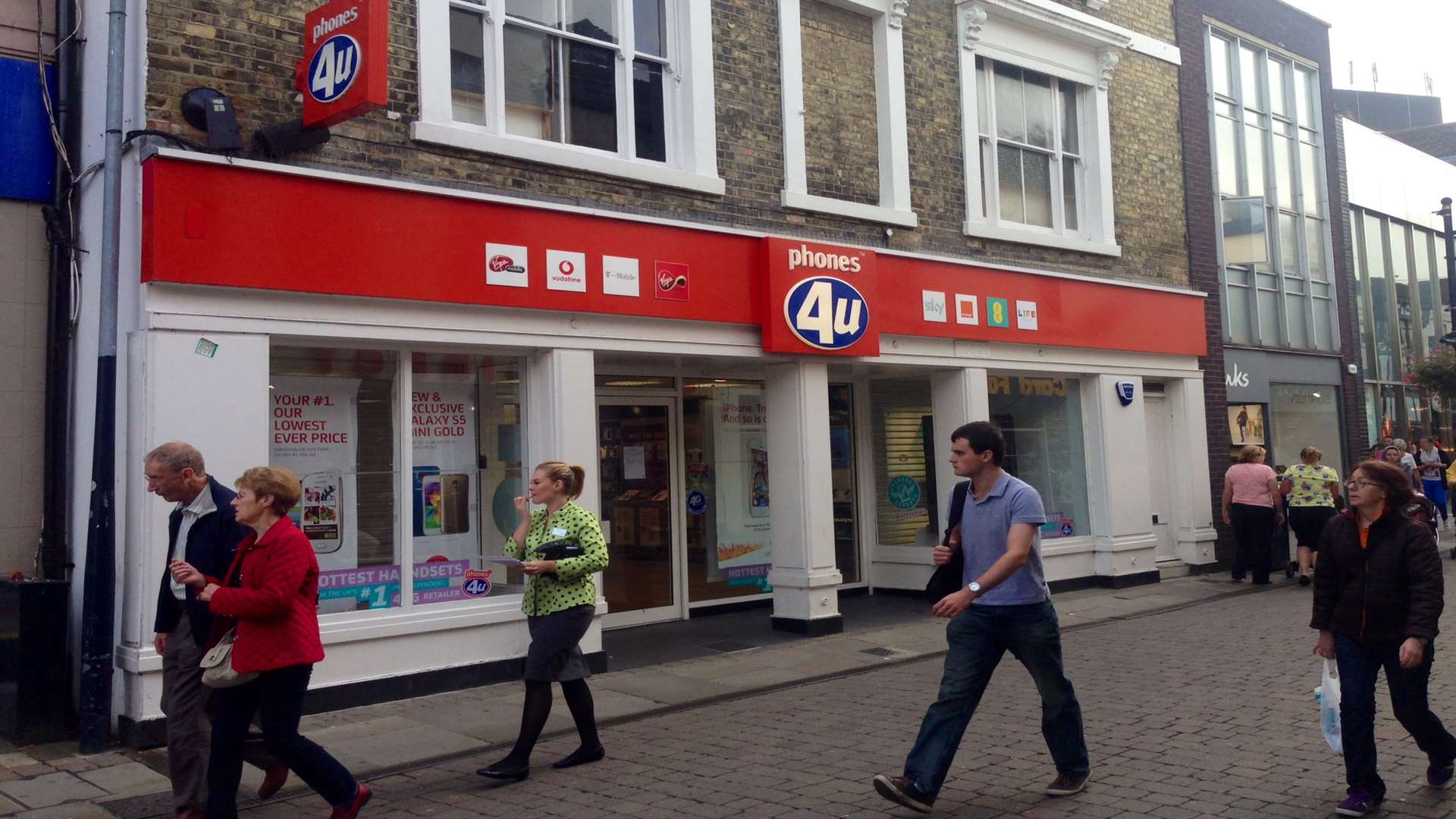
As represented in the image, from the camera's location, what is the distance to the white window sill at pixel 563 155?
356 inches

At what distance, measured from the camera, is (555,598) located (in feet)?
21.2

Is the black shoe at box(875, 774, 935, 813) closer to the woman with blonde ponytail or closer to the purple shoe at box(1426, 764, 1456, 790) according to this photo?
the woman with blonde ponytail

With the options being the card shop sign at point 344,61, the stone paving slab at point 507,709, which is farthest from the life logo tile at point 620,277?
the stone paving slab at point 507,709

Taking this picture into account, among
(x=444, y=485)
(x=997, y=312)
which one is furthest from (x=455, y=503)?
(x=997, y=312)

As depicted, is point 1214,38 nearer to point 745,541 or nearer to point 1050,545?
point 1050,545

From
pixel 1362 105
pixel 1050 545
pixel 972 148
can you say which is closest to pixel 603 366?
pixel 972 148

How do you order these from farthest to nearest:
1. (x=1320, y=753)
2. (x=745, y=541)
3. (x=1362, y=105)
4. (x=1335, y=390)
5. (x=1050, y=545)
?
(x=1362, y=105), (x=1335, y=390), (x=1050, y=545), (x=745, y=541), (x=1320, y=753)

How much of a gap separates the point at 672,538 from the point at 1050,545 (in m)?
4.71

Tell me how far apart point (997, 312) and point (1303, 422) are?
7859 mm

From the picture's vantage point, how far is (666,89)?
1087 centimetres

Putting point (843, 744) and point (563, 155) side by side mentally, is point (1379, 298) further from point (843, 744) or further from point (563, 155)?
point (843, 744)

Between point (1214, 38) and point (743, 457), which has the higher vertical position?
point (1214, 38)

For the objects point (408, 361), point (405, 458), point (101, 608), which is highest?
point (408, 361)

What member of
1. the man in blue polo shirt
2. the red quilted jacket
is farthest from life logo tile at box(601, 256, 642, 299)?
the red quilted jacket
